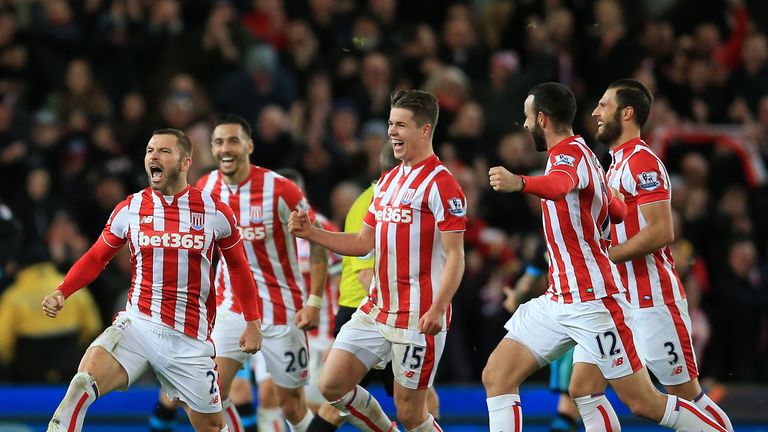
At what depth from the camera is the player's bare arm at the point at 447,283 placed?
7.18 metres

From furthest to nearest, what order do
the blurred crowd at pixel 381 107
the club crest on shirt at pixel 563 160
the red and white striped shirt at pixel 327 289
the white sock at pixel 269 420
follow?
the blurred crowd at pixel 381 107 → the red and white striped shirt at pixel 327 289 → the white sock at pixel 269 420 → the club crest on shirt at pixel 563 160

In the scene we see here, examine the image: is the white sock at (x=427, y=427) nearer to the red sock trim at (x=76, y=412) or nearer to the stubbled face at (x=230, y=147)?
the red sock trim at (x=76, y=412)

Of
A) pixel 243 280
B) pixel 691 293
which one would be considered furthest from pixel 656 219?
pixel 691 293

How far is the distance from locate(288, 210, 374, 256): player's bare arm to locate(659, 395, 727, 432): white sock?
199 centimetres

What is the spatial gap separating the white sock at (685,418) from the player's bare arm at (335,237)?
1.99 metres

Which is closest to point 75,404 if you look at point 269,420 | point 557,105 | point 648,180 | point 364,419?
point 364,419

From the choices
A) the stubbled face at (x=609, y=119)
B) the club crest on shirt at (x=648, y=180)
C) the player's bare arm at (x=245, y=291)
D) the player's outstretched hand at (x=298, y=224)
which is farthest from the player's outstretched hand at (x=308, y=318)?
the club crest on shirt at (x=648, y=180)

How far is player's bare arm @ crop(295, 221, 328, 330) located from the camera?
820 centimetres

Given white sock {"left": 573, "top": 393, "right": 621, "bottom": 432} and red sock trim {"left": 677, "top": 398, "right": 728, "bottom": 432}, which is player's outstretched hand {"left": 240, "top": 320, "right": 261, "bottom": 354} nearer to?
white sock {"left": 573, "top": 393, "right": 621, "bottom": 432}

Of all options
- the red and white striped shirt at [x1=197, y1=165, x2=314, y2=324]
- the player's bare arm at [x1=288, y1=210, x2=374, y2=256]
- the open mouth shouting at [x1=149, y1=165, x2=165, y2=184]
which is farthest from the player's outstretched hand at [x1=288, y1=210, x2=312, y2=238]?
the red and white striped shirt at [x1=197, y1=165, x2=314, y2=324]

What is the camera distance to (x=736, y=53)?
14336 mm

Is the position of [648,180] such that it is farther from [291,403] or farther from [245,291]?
[291,403]

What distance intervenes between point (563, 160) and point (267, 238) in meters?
2.41

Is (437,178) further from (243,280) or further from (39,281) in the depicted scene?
(39,281)
